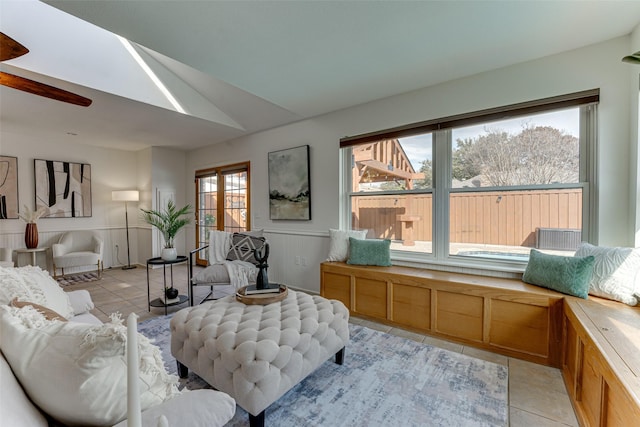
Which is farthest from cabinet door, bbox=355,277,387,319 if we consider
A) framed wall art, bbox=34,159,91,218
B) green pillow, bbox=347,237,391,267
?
framed wall art, bbox=34,159,91,218

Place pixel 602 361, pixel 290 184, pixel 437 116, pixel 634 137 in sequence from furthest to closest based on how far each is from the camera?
pixel 290 184 < pixel 437 116 < pixel 634 137 < pixel 602 361

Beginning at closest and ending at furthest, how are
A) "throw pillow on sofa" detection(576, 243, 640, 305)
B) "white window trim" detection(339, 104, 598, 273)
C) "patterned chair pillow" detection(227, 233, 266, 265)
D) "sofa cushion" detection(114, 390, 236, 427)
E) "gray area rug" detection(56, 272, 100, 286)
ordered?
"sofa cushion" detection(114, 390, 236, 427) < "throw pillow on sofa" detection(576, 243, 640, 305) < "white window trim" detection(339, 104, 598, 273) < "patterned chair pillow" detection(227, 233, 266, 265) < "gray area rug" detection(56, 272, 100, 286)

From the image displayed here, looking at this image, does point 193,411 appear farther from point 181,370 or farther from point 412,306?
point 412,306

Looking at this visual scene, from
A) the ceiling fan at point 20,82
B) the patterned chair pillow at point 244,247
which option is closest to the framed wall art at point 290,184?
the patterned chair pillow at point 244,247

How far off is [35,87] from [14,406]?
8.75ft

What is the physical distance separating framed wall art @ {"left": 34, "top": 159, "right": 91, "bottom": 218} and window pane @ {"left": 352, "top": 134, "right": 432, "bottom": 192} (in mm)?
5049

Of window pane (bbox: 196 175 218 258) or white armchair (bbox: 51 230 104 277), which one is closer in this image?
white armchair (bbox: 51 230 104 277)

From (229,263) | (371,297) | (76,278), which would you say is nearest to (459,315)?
(371,297)

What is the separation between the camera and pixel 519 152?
97.0 inches

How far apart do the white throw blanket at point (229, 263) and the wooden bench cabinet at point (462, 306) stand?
101cm

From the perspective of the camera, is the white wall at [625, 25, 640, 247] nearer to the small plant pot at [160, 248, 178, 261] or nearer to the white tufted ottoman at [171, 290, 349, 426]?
the white tufted ottoman at [171, 290, 349, 426]

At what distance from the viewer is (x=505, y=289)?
6.89 ft

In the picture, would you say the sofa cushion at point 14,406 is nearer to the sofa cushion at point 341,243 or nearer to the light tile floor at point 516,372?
the light tile floor at point 516,372

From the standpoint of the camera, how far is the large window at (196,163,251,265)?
4770mm
